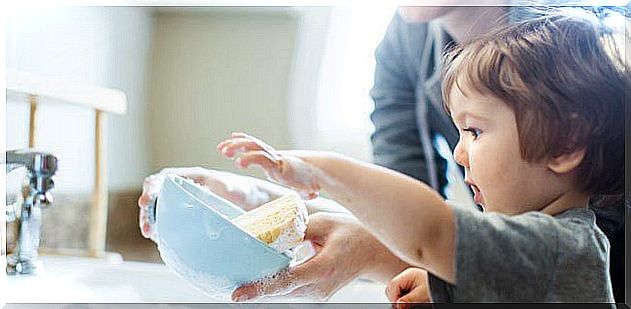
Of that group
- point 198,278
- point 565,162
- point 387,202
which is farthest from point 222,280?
point 565,162

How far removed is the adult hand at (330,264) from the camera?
690 millimetres

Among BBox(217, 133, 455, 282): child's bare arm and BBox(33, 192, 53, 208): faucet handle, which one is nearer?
BBox(217, 133, 455, 282): child's bare arm

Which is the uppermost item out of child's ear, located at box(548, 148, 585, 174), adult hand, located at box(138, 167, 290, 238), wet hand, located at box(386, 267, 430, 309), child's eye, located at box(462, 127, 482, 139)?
child's eye, located at box(462, 127, 482, 139)

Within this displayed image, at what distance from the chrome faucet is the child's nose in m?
0.37

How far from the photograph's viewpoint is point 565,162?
66 cm

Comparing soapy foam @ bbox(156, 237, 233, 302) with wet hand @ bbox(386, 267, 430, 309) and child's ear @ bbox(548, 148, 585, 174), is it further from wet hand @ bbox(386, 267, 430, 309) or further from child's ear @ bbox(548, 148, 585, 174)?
child's ear @ bbox(548, 148, 585, 174)

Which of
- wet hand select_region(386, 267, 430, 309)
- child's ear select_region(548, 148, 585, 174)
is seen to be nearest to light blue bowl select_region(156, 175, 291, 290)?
wet hand select_region(386, 267, 430, 309)

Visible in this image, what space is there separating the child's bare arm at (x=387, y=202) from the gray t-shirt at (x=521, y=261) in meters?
Answer: 0.01

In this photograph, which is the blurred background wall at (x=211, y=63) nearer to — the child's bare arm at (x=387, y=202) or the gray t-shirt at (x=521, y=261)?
the child's bare arm at (x=387, y=202)

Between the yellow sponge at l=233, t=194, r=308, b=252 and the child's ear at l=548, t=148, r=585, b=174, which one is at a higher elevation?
the child's ear at l=548, t=148, r=585, b=174

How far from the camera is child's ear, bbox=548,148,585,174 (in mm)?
661

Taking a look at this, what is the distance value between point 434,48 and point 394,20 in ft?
0.15

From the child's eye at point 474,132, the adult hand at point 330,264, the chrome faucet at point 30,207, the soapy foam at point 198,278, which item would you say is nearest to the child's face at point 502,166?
the child's eye at point 474,132

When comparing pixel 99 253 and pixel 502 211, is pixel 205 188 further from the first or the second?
pixel 502 211
